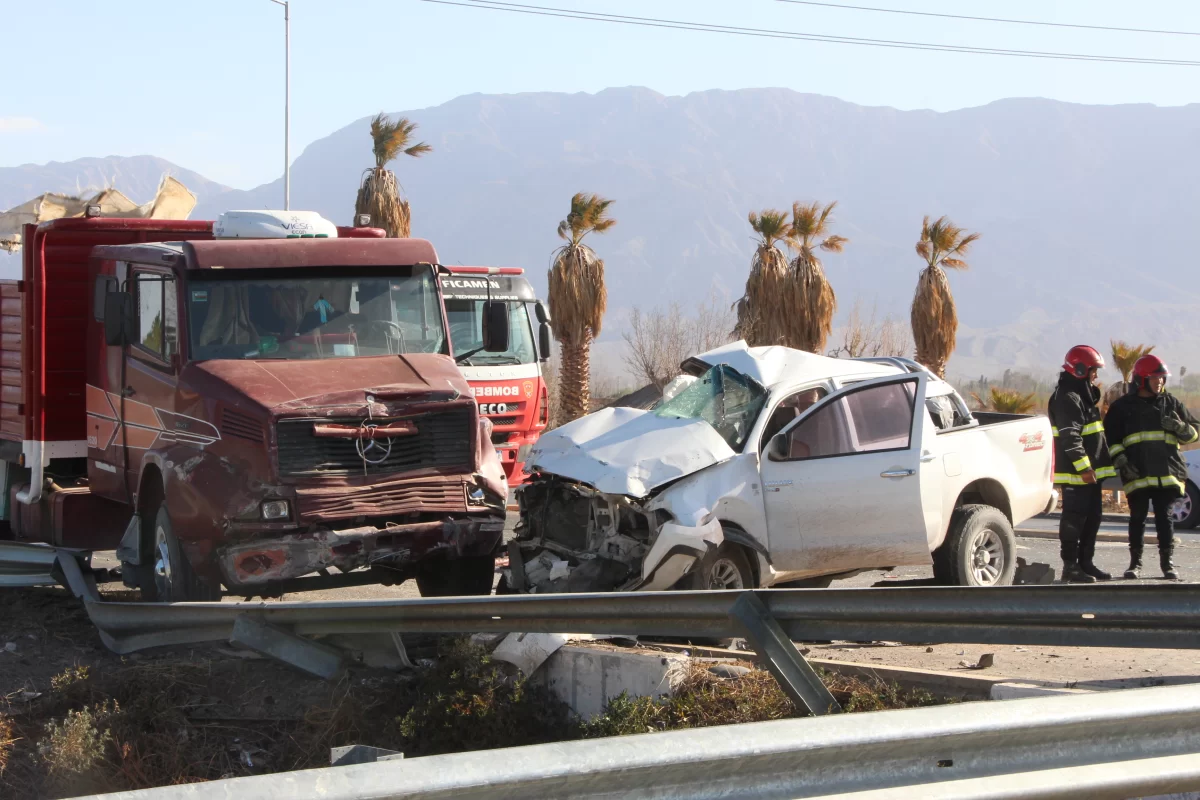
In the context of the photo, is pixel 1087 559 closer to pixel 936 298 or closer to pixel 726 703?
pixel 726 703

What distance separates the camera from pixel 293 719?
20.6 feet

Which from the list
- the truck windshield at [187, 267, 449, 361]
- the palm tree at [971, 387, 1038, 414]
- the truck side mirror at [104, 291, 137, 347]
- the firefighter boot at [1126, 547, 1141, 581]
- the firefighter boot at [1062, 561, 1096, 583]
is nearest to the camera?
the truck windshield at [187, 267, 449, 361]

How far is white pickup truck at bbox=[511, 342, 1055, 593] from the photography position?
777 cm

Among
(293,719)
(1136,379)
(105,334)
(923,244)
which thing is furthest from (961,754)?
(923,244)

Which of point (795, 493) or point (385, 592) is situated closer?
point (795, 493)

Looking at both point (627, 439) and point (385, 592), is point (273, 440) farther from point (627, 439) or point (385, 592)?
point (385, 592)

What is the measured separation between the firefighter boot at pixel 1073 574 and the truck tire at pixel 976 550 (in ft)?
4.45

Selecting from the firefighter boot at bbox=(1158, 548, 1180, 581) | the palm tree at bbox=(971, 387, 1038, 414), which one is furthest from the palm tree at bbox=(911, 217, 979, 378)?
the firefighter boot at bbox=(1158, 548, 1180, 581)

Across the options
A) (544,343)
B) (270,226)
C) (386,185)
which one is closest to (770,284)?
(386,185)

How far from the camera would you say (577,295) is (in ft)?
94.1

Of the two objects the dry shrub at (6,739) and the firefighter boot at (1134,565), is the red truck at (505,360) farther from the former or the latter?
the dry shrub at (6,739)

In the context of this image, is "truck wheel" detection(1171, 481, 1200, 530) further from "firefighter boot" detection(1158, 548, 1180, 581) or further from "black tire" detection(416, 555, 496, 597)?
"black tire" detection(416, 555, 496, 597)

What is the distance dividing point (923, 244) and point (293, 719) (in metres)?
22.6

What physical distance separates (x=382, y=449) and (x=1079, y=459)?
6.03 metres
